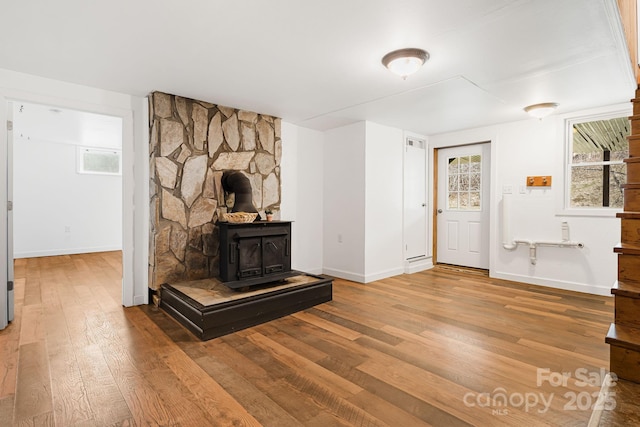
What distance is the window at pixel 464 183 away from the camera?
4.98 m

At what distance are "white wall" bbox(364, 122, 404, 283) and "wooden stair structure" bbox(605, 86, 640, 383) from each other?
2.65 m

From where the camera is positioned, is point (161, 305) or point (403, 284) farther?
point (403, 284)

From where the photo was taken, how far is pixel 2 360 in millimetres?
2168

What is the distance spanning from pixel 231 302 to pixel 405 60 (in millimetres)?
2410

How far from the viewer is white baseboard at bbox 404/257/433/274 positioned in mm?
4902

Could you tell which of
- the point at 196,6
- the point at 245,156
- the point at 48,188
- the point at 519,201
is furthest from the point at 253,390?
the point at 48,188

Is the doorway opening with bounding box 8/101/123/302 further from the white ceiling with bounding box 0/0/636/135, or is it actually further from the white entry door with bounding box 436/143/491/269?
the white entry door with bounding box 436/143/491/269

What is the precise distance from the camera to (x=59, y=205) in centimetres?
642

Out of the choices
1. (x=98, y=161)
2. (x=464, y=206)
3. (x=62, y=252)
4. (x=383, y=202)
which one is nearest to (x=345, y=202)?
(x=383, y=202)

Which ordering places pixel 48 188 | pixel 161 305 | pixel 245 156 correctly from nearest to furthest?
pixel 161 305, pixel 245 156, pixel 48 188

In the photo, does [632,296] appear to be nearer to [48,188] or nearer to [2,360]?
[2,360]

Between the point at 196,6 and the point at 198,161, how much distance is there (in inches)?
75.7

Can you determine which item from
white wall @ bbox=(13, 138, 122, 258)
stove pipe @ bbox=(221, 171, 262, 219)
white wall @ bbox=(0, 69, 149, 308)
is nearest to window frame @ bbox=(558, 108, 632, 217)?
stove pipe @ bbox=(221, 171, 262, 219)

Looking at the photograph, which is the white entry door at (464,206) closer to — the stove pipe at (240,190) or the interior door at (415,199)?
the interior door at (415,199)
